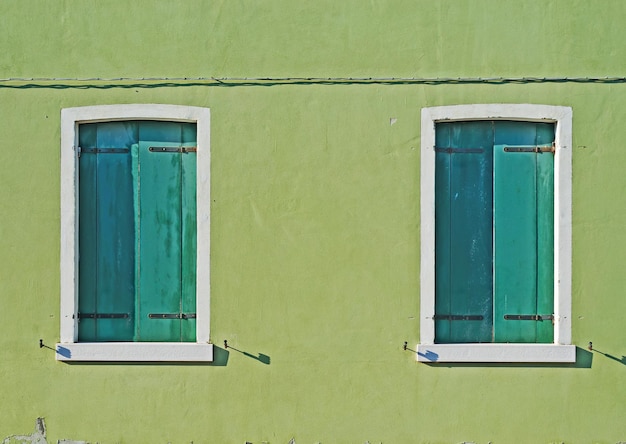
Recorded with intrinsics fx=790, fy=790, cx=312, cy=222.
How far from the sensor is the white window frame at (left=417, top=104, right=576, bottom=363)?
564cm

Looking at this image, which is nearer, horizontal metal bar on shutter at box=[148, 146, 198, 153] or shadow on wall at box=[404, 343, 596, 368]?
shadow on wall at box=[404, 343, 596, 368]

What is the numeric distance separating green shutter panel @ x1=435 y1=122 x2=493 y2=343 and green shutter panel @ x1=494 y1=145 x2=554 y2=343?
2.8 inches

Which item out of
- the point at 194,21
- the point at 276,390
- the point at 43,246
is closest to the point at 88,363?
the point at 43,246

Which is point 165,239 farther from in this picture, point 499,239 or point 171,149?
point 499,239

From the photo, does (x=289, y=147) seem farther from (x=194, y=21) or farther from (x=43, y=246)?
(x=43, y=246)

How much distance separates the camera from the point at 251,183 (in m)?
5.72

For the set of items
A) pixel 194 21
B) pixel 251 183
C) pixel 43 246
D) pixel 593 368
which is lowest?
pixel 593 368

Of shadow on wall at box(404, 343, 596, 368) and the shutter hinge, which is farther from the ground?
the shutter hinge

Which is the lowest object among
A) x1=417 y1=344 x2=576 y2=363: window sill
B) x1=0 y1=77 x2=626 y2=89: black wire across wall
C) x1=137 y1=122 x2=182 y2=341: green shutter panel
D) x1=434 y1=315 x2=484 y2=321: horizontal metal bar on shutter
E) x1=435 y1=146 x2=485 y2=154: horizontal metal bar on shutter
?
x1=417 y1=344 x2=576 y2=363: window sill

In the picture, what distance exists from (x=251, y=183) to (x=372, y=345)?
1457 mm

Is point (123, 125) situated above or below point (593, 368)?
above

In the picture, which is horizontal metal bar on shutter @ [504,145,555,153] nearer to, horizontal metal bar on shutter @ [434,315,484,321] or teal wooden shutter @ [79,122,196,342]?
horizontal metal bar on shutter @ [434,315,484,321]

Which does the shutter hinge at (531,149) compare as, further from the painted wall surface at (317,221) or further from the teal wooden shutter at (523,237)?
the painted wall surface at (317,221)

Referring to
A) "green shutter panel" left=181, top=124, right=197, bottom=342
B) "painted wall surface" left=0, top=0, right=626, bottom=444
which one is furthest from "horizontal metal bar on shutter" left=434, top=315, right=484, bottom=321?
"green shutter panel" left=181, top=124, right=197, bottom=342
